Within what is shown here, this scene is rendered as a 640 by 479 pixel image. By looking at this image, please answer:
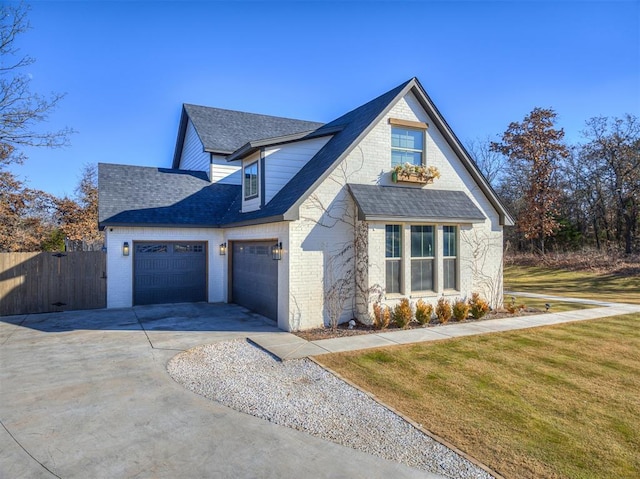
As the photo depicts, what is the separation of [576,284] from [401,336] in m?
17.9

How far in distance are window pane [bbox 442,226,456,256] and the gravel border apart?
6.23 m

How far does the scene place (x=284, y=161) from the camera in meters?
11.9

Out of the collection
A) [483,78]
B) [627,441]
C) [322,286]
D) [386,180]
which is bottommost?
[627,441]

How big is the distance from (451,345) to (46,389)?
25.6 feet

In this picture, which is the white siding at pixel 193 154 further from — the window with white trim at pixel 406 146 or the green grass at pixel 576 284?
the green grass at pixel 576 284

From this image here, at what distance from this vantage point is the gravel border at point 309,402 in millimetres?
4234

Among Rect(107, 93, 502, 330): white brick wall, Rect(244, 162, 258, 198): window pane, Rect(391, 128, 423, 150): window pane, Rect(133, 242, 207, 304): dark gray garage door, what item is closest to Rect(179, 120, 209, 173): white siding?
Rect(133, 242, 207, 304): dark gray garage door

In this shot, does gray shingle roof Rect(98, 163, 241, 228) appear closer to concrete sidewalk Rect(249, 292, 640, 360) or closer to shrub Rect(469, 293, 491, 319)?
concrete sidewalk Rect(249, 292, 640, 360)

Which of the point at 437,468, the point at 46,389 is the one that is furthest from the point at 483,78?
the point at 46,389

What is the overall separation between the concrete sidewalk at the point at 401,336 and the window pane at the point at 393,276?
4.30ft

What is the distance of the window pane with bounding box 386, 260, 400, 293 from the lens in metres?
10.7

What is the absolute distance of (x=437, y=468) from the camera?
395cm

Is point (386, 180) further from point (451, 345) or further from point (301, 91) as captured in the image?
point (301, 91)

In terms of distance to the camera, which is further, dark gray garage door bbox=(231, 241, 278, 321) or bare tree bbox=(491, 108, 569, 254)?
bare tree bbox=(491, 108, 569, 254)
